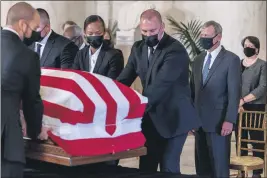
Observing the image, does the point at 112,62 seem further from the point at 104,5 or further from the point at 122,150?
the point at 104,5

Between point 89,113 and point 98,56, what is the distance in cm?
127

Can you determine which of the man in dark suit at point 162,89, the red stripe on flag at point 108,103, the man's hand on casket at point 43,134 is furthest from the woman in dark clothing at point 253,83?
the man's hand on casket at point 43,134

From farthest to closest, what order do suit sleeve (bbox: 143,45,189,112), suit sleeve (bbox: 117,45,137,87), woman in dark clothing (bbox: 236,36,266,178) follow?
woman in dark clothing (bbox: 236,36,266,178)
suit sleeve (bbox: 117,45,137,87)
suit sleeve (bbox: 143,45,189,112)

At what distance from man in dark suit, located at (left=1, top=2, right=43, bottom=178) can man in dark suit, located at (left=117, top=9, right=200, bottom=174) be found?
1129mm

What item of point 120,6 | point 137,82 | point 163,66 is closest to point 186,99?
point 163,66

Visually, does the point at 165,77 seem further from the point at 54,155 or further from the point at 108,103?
the point at 54,155

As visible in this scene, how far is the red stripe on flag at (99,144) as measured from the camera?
3.40 metres

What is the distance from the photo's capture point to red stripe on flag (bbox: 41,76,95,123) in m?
3.42

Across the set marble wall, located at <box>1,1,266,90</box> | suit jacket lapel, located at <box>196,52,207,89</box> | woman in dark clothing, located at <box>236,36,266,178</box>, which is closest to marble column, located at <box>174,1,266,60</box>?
marble wall, located at <box>1,1,266,90</box>

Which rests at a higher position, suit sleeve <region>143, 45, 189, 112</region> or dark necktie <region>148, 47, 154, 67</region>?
dark necktie <region>148, 47, 154, 67</region>

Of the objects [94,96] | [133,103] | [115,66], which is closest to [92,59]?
[115,66]

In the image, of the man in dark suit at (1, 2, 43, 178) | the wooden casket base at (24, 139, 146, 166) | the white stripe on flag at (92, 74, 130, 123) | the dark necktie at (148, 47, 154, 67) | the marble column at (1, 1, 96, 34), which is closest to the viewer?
the man in dark suit at (1, 2, 43, 178)

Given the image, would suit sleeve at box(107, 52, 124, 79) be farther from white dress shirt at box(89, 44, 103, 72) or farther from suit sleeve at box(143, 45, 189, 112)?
suit sleeve at box(143, 45, 189, 112)

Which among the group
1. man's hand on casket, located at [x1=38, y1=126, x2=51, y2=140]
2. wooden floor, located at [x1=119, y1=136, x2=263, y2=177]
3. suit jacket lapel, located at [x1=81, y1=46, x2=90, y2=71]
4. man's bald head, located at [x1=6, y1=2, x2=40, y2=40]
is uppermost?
man's bald head, located at [x1=6, y1=2, x2=40, y2=40]
